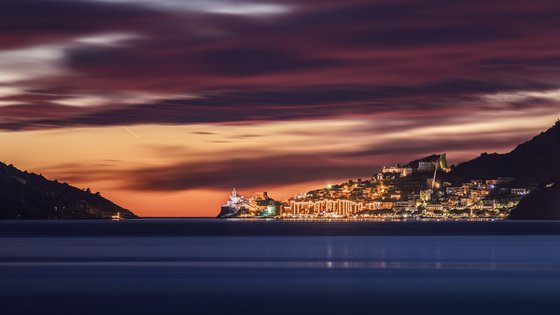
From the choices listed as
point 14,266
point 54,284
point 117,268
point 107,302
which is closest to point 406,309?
point 107,302

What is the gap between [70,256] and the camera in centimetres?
13450

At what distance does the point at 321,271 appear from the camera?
332 feet

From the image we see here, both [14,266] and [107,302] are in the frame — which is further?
[14,266]

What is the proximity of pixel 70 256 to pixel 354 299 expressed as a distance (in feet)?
230

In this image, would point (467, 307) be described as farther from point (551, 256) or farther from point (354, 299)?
point (551, 256)

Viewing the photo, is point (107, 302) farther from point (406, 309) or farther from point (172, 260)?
point (172, 260)

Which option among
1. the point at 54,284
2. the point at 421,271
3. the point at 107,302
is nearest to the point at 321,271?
the point at 421,271

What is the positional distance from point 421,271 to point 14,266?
3991cm

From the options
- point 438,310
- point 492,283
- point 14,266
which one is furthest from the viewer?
point 14,266

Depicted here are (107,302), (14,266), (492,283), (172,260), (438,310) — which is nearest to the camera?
(438,310)

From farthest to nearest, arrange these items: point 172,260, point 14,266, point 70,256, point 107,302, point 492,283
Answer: point 70,256 → point 172,260 → point 14,266 → point 492,283 → point 107,302

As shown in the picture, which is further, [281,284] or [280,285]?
[281,284]

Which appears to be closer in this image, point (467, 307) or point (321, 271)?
point (467, 307)

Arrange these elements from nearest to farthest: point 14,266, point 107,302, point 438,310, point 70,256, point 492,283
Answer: point 438,310 → point 107,302 → point 492,283 → point 14,266 → point 70,256
